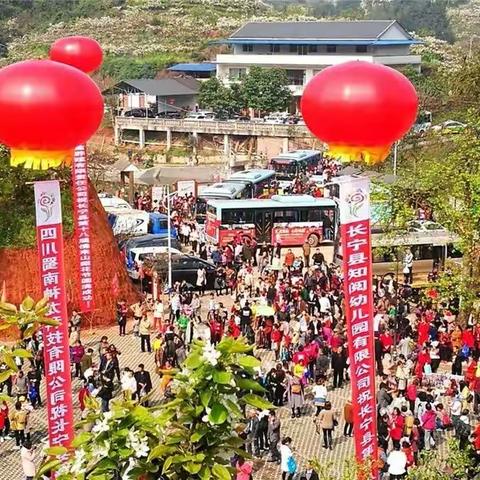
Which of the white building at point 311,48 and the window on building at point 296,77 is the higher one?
the white building at point 311,48

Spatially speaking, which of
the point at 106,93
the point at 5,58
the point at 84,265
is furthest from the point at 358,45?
the point at 84,265

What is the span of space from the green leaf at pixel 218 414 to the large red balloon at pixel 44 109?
4.23 metres

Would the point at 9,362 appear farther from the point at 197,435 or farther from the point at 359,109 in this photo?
the point at 359,109

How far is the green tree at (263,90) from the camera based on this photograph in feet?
202

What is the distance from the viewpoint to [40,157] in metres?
8.81

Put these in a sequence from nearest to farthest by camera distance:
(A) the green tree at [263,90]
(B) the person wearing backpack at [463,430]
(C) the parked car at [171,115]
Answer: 1. (B) the person wearing backpack at [463,430]
2. (A) the green tree at [263,90]
3. (C) the parked car at [171,115]

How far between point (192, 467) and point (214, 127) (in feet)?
180

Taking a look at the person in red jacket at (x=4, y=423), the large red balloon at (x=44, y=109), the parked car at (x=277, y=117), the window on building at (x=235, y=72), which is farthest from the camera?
the window on building at (x=235, y=72)

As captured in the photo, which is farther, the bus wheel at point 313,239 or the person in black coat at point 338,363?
the bus wheel at point 313,239

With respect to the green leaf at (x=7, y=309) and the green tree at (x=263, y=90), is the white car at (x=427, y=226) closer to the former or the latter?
the green leaf at (x=7, y=309)

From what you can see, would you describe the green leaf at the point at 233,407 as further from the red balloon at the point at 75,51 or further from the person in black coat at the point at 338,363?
the red balloon at the point at 75,51

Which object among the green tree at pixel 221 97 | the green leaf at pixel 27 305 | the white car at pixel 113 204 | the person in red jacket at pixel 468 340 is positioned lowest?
the person in red jacket at pixel 468 340

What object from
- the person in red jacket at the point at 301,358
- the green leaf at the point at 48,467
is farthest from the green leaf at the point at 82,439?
the person in red jacket at the point at 301,358

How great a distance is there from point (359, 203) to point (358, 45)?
189ft
